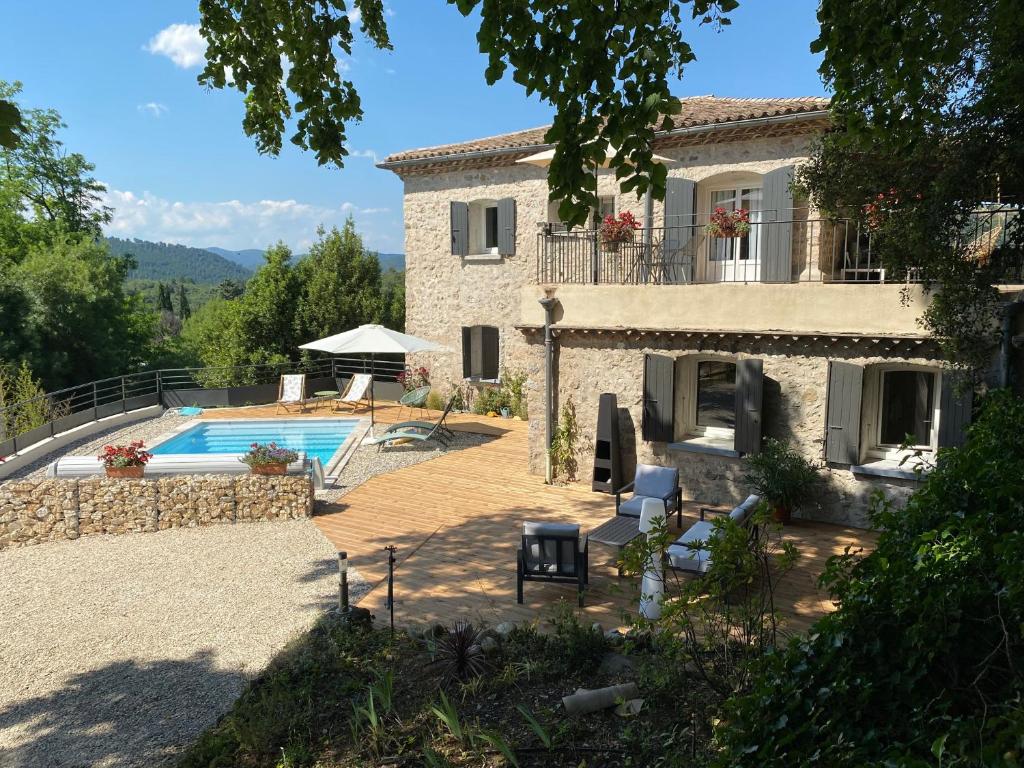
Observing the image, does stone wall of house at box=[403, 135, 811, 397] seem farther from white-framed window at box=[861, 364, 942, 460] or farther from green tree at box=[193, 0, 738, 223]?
green tree at box=[193, 0, 738, 223]

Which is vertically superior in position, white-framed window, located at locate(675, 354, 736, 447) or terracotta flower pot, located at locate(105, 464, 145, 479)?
white-framed window, located at locate(675, 354, 736, 447)

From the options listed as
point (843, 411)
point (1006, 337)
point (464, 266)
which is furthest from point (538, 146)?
point (1006, 337)

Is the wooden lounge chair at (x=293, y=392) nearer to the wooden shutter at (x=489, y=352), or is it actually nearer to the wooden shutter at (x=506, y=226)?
the wooden shutter at (x=489, y=352)

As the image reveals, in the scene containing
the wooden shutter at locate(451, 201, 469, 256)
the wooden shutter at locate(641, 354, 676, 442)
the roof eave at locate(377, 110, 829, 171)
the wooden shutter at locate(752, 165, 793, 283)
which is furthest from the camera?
the wooden shutter at locate(451, 201, 469, 256)

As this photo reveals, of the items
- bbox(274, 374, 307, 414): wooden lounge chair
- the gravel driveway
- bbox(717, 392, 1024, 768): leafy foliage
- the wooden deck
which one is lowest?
the gravel driveway

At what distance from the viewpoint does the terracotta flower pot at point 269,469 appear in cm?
1102

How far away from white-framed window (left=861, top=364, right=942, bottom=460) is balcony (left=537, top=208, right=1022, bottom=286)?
280cm

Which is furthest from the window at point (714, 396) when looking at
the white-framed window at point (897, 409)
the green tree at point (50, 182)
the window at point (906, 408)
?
the green tree at point (50, 182)

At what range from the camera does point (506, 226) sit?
17.6 metres

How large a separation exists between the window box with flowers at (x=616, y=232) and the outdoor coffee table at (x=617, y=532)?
5015mm

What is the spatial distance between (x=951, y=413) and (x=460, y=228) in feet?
39.9

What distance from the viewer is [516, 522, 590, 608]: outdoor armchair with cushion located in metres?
7.48

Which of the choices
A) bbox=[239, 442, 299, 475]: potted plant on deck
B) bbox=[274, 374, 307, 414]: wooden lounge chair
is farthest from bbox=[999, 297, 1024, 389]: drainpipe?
bbox=[274, 374, 307, 414]: wooden lounge chair

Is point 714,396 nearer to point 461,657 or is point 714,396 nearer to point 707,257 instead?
point 707,257
